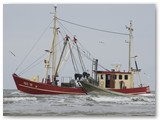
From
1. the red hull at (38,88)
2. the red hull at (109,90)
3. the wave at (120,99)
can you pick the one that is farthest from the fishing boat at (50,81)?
the wave at (120,99)

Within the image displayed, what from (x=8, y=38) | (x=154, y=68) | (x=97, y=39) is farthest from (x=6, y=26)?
(x=154, y=68)

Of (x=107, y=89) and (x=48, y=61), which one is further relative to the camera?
(x=107, y=89)

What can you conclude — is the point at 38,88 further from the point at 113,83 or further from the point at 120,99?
the point at 113,83

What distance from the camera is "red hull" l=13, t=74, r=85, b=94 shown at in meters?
7.53

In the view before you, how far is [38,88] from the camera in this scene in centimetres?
834

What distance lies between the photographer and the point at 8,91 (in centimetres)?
715

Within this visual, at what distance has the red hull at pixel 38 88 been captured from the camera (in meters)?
7.53

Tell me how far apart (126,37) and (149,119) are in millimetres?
1305

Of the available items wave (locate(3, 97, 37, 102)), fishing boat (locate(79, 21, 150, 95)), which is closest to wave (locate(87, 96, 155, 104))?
fishing boat (locate(79, 21, 150, 95))

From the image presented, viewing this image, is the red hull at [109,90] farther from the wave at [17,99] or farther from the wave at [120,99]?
the wave at [17,99]

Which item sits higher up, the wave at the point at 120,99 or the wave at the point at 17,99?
the wave at the point at 17,99

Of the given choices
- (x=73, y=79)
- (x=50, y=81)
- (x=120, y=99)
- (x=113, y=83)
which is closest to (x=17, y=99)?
(x=50, y=81)

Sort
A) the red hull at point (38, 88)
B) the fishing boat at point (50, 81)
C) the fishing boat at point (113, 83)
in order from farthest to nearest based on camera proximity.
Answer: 1. the fishing boat at point (113, 83)
2. the red hull at point (38, 88)
3. the fishing boat at point (50, 81)

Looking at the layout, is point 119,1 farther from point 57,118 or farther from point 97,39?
point 57,118
